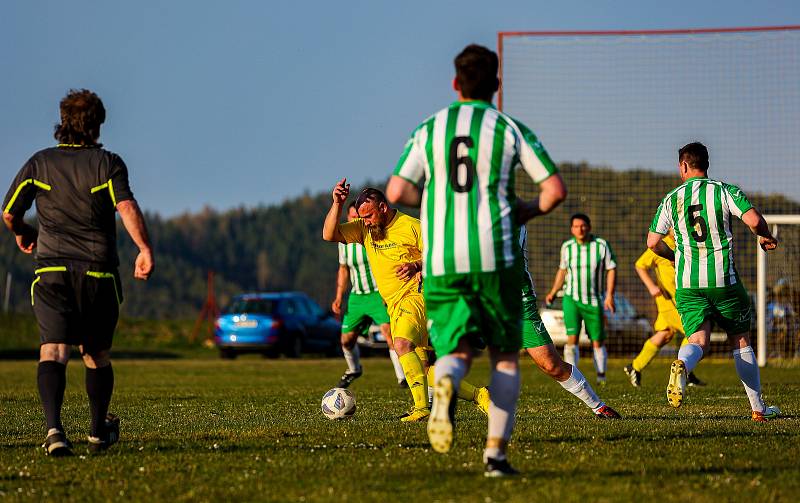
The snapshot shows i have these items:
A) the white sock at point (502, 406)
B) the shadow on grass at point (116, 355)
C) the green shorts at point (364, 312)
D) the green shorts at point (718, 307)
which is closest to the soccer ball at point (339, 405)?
the green shorts at point (718, 307)

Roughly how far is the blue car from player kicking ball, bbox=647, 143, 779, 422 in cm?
2068

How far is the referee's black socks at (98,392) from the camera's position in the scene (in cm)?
735

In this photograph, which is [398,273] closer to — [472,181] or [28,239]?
[28,239]

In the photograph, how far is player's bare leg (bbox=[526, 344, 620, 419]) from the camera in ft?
31.5

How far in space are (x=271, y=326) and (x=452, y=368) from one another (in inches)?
985

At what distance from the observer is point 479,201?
239 inches

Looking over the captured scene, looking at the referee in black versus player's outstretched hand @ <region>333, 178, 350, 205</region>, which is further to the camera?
player's outstretched hand @ <region>333, 178, 350, 205</region>

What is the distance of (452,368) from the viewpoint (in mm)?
5988

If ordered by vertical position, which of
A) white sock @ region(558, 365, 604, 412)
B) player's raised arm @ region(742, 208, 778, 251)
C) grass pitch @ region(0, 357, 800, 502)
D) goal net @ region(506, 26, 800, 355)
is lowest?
grass pitch @ region(0, 357, 800, 502)

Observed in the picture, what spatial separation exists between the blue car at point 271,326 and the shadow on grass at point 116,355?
294cm

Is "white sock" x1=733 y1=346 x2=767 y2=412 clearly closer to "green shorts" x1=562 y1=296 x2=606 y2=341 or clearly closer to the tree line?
"green shorts" x1=562 y1=296 x2=606 y2=341


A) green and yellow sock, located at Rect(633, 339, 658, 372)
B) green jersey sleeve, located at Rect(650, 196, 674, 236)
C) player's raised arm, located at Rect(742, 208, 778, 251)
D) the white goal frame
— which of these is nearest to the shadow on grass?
the white goal frame

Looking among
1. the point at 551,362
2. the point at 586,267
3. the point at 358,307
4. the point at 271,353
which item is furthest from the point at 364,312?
the point at 271,353

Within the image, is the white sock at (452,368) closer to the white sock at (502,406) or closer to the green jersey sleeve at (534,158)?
the white sock at (502,406)
